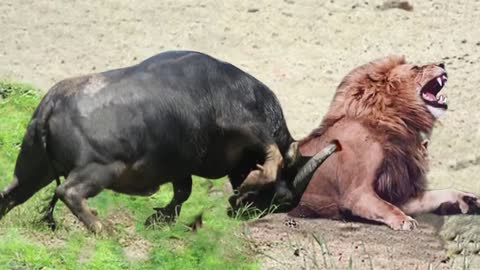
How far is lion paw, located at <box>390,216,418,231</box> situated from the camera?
8633mm

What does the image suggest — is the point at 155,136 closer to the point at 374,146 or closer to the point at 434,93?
the point at 374,146

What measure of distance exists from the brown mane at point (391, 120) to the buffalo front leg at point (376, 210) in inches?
4.8

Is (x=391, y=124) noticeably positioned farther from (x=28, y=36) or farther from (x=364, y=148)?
(x=28, y=36)

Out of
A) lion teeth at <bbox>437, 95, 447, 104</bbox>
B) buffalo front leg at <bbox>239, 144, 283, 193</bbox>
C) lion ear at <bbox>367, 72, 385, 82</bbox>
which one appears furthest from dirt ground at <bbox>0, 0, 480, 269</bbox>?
buffalo front leg at <bbox>239, 144, 283, 193</bbox>

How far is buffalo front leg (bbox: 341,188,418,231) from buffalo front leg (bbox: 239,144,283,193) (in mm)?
898

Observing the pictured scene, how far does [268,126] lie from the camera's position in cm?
830

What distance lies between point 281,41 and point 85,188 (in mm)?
4519

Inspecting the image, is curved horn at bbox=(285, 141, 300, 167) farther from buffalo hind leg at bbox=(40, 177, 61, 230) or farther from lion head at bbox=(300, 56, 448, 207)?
buffalo hind leg at bbox=(40, 177, 61, 230)

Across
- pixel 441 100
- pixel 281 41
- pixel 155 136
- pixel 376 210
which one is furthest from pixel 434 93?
pixel 155 136

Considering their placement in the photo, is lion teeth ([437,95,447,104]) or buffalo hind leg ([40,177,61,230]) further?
lion teeth ([437,95,447,104])

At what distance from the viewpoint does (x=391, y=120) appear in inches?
363

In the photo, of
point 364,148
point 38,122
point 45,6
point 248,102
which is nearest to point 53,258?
point 38,122

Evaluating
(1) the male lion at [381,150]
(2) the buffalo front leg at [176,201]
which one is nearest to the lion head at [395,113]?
(1) the male lion at [381,150]

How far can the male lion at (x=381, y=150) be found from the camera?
9.02 metres
